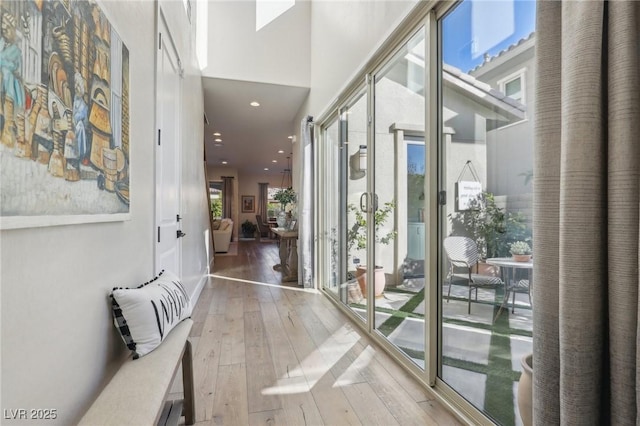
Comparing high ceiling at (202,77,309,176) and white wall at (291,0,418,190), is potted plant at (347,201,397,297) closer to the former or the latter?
white wall at (291,0,418,190)

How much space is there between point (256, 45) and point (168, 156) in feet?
10.2

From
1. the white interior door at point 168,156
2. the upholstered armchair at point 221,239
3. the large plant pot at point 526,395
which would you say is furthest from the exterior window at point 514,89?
the upholstered armchair at point 221,239

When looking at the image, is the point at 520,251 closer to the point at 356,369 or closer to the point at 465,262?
the point at 465,262

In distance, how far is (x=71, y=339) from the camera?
102 cm

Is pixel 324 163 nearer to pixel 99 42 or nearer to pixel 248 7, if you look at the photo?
pixel 248 7

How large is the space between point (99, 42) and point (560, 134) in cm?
168

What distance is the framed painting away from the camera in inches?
529

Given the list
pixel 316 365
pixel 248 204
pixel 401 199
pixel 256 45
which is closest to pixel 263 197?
pixel 248 204

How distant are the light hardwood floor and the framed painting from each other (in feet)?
33.1

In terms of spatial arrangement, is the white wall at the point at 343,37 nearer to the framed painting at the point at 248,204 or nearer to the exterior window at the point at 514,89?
the exterior window at the point at 514,89

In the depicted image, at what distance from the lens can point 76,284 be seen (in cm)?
105

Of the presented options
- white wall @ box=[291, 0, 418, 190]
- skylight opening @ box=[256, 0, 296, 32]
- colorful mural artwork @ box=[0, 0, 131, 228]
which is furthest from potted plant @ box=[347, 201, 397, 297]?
skylight opening @ box=[256, 0, 296, 32]

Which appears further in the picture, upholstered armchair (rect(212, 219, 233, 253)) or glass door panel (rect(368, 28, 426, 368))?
upholstered armchair (rect(212, 219, 233, 253))

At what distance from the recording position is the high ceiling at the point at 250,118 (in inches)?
195
